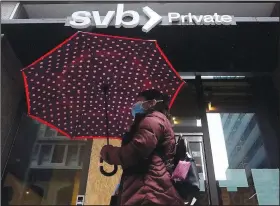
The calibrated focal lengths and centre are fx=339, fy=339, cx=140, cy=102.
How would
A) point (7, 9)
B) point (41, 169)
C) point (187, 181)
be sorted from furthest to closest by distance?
point (7, 9) < point (41, 169) < point (187, 181)

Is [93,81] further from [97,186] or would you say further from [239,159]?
[239,159]

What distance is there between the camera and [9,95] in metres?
5.64

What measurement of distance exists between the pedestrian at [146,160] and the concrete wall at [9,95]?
9.11 feet

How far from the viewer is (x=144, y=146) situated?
299cm

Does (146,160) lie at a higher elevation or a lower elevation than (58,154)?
lower

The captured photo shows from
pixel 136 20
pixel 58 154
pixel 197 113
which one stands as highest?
pixel 136 20

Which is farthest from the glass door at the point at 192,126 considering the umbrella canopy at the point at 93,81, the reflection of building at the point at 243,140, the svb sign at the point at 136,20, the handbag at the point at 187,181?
the handbag at the point at 187,181

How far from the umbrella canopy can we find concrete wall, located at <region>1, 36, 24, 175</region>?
1580mm

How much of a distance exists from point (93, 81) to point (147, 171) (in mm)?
1422

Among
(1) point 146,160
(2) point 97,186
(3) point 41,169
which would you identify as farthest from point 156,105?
(3) point 41,169

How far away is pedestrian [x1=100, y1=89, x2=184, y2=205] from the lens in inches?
118

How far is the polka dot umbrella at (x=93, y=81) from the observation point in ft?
12.5

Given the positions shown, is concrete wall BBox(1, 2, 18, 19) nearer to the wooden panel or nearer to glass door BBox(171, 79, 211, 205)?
the wooden panel

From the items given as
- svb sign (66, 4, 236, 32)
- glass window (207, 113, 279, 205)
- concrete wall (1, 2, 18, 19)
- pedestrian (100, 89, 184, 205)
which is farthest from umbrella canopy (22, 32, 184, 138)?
concrete wall (1, 2, 18, 19)
